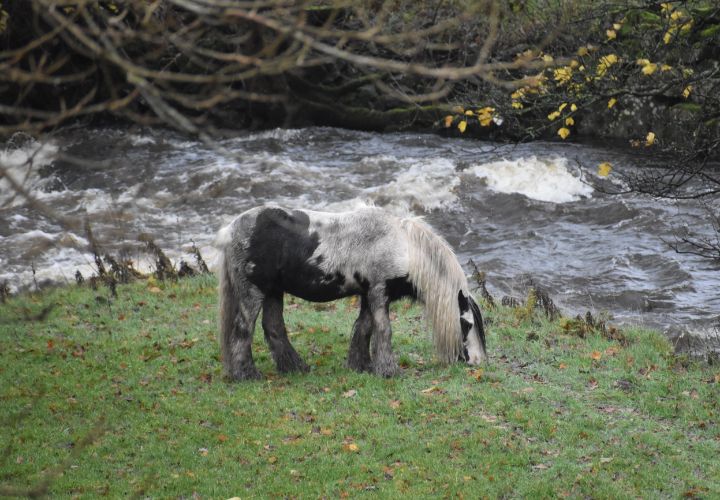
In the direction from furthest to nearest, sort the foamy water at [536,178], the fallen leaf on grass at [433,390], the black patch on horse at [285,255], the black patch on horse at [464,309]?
the foamy water at [536,178] < the black patch on horse at [464,309] < the black patch on horse at [285,255] < the fallen leaf on grass at [433,390]

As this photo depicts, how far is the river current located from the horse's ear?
4.39 m

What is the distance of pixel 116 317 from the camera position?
46.0ft

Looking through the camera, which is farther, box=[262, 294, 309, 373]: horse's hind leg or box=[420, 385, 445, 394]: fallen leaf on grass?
box=[262, 294, 309, 373]: horse's hind leg

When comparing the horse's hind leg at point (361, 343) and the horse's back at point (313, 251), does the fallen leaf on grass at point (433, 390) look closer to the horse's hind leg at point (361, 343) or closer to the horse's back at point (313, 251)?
the horse's hind leg at point (361, 343)

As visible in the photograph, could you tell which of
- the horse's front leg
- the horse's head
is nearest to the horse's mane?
the horse's head

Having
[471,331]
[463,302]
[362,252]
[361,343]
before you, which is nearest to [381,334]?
[361,343]

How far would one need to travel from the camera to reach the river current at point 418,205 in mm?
A: 16938

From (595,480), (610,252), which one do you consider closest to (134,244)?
(610,252)

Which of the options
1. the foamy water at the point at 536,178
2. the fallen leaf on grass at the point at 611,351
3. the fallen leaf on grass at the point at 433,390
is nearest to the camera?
the fallen leaf on grass at the point at 433,390

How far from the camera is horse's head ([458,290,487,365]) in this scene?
1103 cm

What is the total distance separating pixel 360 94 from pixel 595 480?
71.5 feet

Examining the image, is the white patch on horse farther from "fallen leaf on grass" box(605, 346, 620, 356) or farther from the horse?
"fallen leaf on grass" box(605, 346, 620, 356)

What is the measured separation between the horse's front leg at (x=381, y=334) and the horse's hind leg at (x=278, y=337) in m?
0.99

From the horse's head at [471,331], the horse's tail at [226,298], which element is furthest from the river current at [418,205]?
the horse's tail at [226,298]
